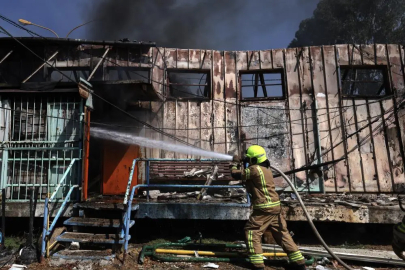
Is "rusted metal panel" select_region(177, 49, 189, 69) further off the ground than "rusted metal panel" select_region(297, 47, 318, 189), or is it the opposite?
"rusted metal panel" select_region(177, 49, 189, 69)

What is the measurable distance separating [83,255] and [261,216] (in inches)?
128

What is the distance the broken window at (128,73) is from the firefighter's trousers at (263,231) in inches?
254

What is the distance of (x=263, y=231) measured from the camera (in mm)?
4645

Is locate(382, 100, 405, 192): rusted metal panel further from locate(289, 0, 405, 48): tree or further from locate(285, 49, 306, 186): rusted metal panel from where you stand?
locate(289, 0, 405, 48): tree

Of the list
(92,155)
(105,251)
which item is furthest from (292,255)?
(92,155)

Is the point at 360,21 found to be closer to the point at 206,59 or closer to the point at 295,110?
the point at 295,110

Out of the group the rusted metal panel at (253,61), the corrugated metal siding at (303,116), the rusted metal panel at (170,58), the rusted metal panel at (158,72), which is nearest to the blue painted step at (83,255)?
the corrugated metal siding at (303,116)

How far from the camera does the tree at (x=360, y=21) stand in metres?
25.6

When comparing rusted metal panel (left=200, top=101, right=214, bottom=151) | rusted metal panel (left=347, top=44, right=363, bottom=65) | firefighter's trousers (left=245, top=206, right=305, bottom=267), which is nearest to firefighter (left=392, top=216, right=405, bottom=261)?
firefighter's trousers (left=245, top=206, right=305, bottom=267)

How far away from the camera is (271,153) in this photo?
895cm

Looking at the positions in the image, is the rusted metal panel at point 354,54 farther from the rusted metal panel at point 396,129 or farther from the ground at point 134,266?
the ground at point 134,266

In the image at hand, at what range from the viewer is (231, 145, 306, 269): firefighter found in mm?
4520

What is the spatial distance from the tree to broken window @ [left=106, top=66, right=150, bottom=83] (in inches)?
956

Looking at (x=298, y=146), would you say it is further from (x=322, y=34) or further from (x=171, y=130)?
(x=322, y=34)
